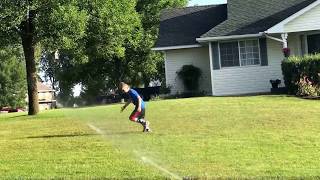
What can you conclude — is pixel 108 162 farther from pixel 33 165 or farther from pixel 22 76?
pixel 22 76

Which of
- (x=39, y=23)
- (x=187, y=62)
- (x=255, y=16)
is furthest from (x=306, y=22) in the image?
(x=39, y=23)

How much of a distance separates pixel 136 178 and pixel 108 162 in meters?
1.47

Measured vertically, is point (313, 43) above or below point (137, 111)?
above

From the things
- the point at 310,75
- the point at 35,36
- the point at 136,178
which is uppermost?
the point at 35,36

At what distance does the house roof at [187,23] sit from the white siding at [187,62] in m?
0.65

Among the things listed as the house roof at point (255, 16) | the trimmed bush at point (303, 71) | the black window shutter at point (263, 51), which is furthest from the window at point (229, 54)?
the trimmed bush at point (303, 71)

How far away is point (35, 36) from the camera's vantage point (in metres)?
24.6

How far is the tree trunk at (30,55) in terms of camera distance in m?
24.6

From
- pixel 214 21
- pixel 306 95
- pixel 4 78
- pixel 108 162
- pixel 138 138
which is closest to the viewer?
pixel 108 162

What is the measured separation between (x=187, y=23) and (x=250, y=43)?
4.86 metres

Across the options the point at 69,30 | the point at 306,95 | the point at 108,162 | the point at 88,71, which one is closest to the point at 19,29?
the point at 69,30

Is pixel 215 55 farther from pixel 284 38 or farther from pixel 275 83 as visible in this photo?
pixel 284 38

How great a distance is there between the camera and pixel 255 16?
28641 millimetres

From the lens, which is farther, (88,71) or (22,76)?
(22,76)
